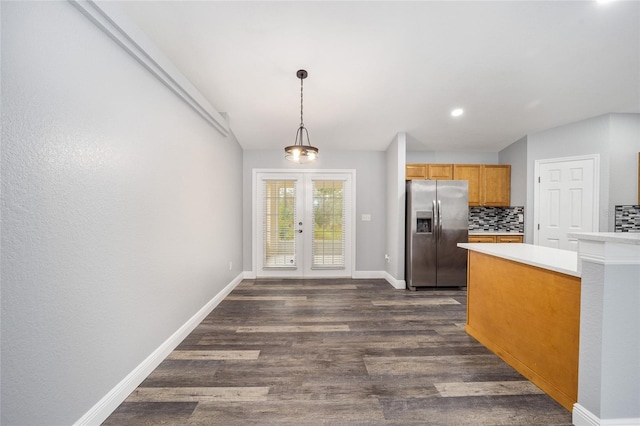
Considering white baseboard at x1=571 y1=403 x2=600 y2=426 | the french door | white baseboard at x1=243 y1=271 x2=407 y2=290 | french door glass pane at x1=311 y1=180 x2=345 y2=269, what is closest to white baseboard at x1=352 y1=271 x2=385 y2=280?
white baseboard at x1=243 y1=271 x2=407 y2=290

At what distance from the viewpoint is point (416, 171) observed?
4.65 meters

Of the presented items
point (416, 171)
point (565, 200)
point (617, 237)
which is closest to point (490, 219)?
point (565, 200)

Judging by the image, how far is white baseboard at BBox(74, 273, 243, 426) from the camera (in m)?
1.49

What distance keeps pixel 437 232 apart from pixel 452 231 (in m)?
0.26

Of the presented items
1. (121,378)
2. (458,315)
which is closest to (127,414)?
(121,378)

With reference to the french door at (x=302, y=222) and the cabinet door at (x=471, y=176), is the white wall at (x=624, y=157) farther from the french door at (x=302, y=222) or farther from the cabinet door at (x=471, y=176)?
the french door at (x=302, y=222)

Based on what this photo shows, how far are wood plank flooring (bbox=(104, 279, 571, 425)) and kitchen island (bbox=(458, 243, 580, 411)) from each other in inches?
4.7

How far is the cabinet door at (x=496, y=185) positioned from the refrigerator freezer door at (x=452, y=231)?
857mm

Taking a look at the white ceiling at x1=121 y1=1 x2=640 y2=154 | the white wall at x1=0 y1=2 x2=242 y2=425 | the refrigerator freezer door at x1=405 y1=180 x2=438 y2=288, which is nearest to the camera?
the white wall at x1=0 y1=2 x2=242 y2=425

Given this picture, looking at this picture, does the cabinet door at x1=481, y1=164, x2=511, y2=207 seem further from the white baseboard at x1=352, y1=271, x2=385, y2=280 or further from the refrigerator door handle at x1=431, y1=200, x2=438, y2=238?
the white baseboard at x1=352, y1=271, x2=385, y2=280

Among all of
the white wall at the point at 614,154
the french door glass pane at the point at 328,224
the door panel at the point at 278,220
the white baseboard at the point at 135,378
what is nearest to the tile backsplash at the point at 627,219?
the white wall at the point at 614,154

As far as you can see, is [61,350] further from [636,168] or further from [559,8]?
[636,168]

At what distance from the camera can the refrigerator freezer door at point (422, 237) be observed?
4.12 meters

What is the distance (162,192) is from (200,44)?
1.50 meters
